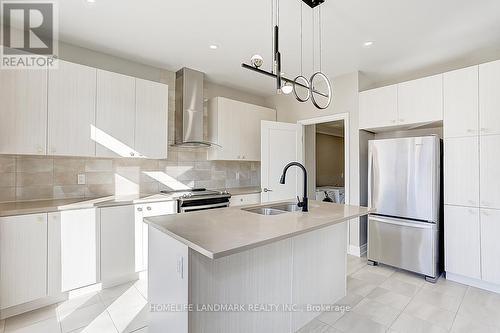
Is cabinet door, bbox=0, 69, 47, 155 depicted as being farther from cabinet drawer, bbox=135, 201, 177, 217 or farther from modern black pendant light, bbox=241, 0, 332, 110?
modern black pendant light, bbox=241, 0, 332, 110

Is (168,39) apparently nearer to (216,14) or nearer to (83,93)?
(216,14)

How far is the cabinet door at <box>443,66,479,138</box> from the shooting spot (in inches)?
104

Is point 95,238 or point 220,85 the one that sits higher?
point 220,85

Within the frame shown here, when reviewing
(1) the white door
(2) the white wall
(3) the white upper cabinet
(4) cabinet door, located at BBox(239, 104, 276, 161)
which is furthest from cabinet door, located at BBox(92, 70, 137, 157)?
(2) the white wall

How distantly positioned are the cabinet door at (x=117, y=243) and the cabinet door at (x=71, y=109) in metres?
0.71

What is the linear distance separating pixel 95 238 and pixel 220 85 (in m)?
→ 2.90

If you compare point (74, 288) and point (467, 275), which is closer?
point (74, 288)

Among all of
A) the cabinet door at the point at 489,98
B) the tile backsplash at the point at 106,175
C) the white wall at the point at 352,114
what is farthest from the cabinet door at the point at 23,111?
the cabinet door at the point at 489,98

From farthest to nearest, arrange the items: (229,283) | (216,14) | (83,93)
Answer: (83,93) → (216,14) → (229,283)

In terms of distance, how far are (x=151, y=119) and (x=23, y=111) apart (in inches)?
47.1

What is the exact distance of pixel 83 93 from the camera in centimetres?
262

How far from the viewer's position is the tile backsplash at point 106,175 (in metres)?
2.52

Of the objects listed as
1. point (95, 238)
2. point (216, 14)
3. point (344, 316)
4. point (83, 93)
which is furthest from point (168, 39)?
point (344, 316)

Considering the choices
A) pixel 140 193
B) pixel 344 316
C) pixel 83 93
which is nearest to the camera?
pixel 344 316
